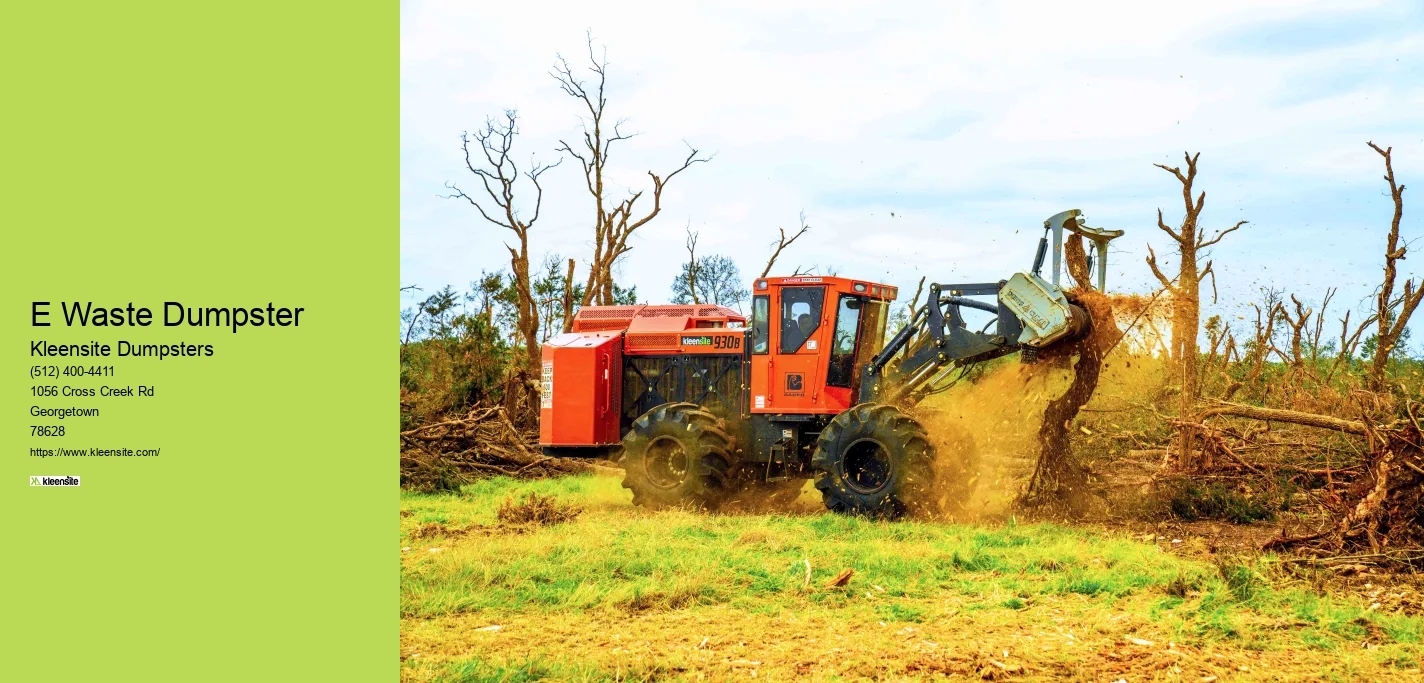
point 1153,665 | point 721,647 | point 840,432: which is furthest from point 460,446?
point 1153,665

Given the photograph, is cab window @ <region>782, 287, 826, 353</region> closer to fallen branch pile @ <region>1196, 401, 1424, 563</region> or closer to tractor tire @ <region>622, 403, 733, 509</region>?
tractor tire @ <region>622, 403, 733, 509</region>

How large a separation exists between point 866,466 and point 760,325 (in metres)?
2.25

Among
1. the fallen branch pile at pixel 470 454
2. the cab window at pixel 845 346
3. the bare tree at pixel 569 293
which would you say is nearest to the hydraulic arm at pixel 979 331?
the cab window at pixel 845 346

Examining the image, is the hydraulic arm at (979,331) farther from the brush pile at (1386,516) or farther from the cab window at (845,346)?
the brush pile at (1386,516)

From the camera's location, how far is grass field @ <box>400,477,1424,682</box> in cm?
637

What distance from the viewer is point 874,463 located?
12.1 meters

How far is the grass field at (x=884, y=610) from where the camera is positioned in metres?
6.37

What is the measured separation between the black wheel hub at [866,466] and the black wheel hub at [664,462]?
2.50 metres
